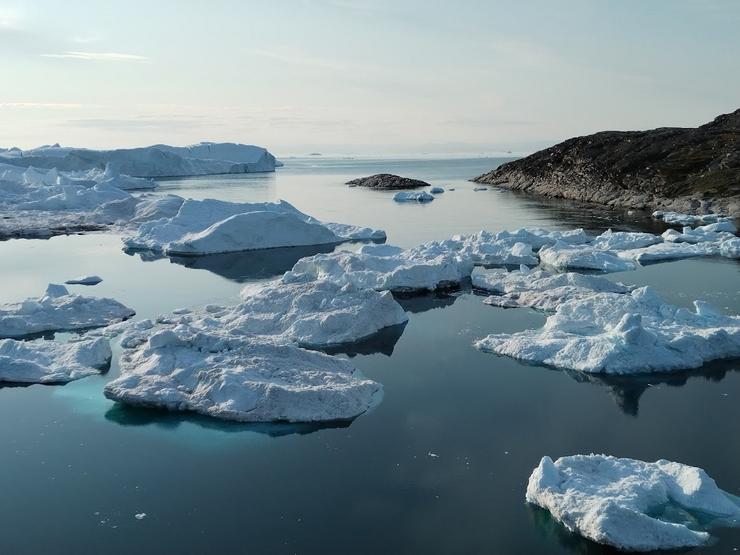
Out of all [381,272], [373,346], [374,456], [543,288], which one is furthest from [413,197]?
[374,456]

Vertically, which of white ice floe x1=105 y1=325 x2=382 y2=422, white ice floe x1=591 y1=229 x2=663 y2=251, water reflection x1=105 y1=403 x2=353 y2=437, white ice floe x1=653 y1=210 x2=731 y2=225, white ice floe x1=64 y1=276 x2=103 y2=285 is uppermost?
white ice floe x1=653 y1=210 x2=731 y2=225

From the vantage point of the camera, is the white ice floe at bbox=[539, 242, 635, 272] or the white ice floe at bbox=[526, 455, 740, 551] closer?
the white ice floe at bbox=[526, 455, 740, 551]

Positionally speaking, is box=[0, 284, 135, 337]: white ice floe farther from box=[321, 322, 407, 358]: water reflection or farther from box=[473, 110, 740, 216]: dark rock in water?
box=[473, 110, 740, 216]: dark rock in water

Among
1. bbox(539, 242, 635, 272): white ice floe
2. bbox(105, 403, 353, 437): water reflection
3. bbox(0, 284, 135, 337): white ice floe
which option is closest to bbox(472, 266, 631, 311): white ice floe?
bbox(539, 242, 635, 272): white ice floe

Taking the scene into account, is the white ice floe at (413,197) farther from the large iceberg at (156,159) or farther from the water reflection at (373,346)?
the water reflection at (373,346)

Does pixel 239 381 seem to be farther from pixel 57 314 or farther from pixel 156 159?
pixel 156 159

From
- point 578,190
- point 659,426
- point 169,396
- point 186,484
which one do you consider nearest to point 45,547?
point 186,484

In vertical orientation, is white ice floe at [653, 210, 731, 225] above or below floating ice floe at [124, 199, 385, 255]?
above
